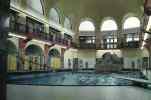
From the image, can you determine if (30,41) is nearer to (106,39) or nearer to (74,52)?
(74,52)

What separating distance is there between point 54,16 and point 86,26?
9833mm

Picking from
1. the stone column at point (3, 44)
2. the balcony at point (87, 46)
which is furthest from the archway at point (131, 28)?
the stone column at point (3, 44)

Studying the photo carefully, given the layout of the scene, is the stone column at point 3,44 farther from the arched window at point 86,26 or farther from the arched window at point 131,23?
the arched window at point 86,26

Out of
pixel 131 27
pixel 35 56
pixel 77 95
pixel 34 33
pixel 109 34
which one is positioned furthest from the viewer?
pixel 109 34

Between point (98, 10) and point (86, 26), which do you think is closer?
point (98, 10)

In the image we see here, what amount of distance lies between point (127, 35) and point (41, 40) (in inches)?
678

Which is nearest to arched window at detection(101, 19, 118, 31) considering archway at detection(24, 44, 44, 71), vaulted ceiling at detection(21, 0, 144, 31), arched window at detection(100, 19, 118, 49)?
arched window at detection(100, 19, 118, 49)

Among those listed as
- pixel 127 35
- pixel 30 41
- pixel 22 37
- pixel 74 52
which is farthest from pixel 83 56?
pixel 22 37

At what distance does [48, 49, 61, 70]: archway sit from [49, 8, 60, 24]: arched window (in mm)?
3851

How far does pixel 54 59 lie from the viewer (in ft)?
98.2

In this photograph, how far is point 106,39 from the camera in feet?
127

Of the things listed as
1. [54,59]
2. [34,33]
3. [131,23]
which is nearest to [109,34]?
[131,23]

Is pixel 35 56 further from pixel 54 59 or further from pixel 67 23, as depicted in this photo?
pixel 67 23

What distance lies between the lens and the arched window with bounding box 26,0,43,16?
23694mm
